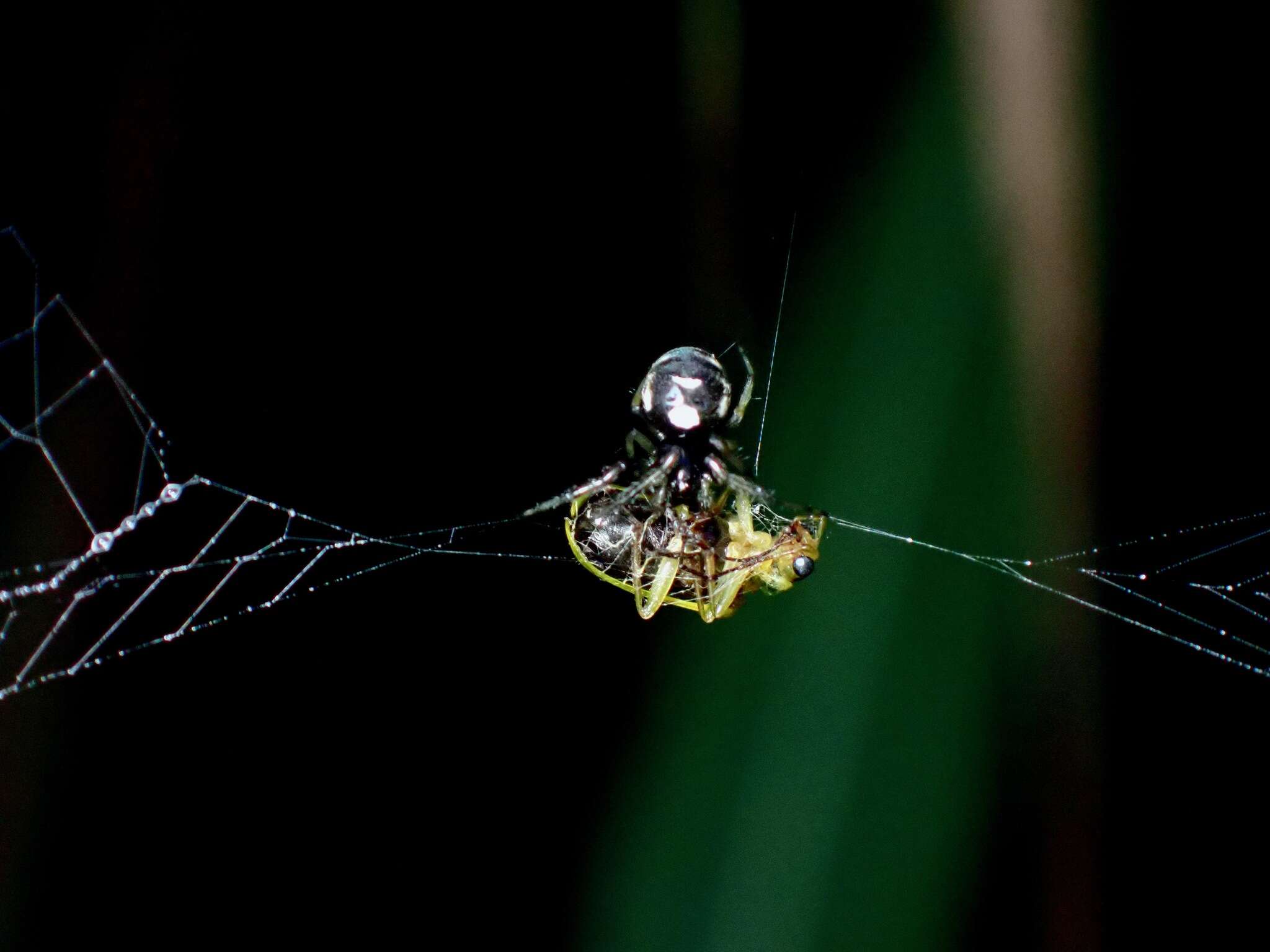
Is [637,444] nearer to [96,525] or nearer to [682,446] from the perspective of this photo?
[682,446]

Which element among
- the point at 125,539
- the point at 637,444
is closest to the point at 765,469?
the point at 637,444

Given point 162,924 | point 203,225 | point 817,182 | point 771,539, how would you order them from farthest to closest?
1. point 817,182
2. point 162,924
3. point 203,225
4. point 771,539

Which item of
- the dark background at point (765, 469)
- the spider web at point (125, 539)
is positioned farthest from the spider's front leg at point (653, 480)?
the dark background at point (765, 469)

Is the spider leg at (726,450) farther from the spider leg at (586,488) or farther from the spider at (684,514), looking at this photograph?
the spider leg at (586,488)

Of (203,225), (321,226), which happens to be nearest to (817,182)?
(321,226)

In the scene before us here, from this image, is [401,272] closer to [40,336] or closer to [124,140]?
[124,140]

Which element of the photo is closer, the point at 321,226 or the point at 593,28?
A: the point at 321,226
